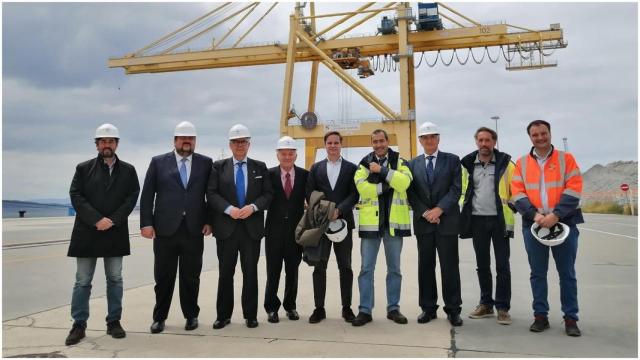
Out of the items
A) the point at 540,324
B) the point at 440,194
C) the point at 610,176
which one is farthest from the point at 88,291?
the point at 610,176

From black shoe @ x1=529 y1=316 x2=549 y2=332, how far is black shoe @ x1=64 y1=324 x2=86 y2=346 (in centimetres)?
301

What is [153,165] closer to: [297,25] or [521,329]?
[521,329]

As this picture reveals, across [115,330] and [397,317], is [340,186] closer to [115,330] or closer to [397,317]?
[397,317]

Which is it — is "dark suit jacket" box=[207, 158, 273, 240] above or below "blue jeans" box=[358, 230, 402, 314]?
above

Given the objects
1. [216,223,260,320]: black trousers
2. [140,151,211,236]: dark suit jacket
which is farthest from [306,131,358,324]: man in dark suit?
[140,151,211,236]: dark suit jacket

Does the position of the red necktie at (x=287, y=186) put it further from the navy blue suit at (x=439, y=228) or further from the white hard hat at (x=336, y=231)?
the navy blue suit at (x=439, y=228)

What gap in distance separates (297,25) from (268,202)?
1942 centimetres

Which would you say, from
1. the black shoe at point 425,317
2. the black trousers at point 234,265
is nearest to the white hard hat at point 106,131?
the black trousers at point 234,265

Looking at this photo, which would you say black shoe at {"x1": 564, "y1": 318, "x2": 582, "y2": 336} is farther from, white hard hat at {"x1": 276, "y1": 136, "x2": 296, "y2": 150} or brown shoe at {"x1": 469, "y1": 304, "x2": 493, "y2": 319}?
white hard hat at {"x1": 276, "y1": 136, "x2": 296, "y2": 150}

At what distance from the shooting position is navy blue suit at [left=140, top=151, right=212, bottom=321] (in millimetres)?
3668

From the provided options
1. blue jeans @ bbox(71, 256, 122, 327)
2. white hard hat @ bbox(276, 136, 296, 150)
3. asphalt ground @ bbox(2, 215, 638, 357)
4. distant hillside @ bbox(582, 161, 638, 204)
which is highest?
distant hillside @ bbox(582, 161, 638, 204)

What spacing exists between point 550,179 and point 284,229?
1.98m

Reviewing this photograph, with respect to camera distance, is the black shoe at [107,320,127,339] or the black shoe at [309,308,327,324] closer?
the black shoe at [107,320,127,339]

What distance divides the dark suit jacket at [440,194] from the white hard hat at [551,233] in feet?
1.80
